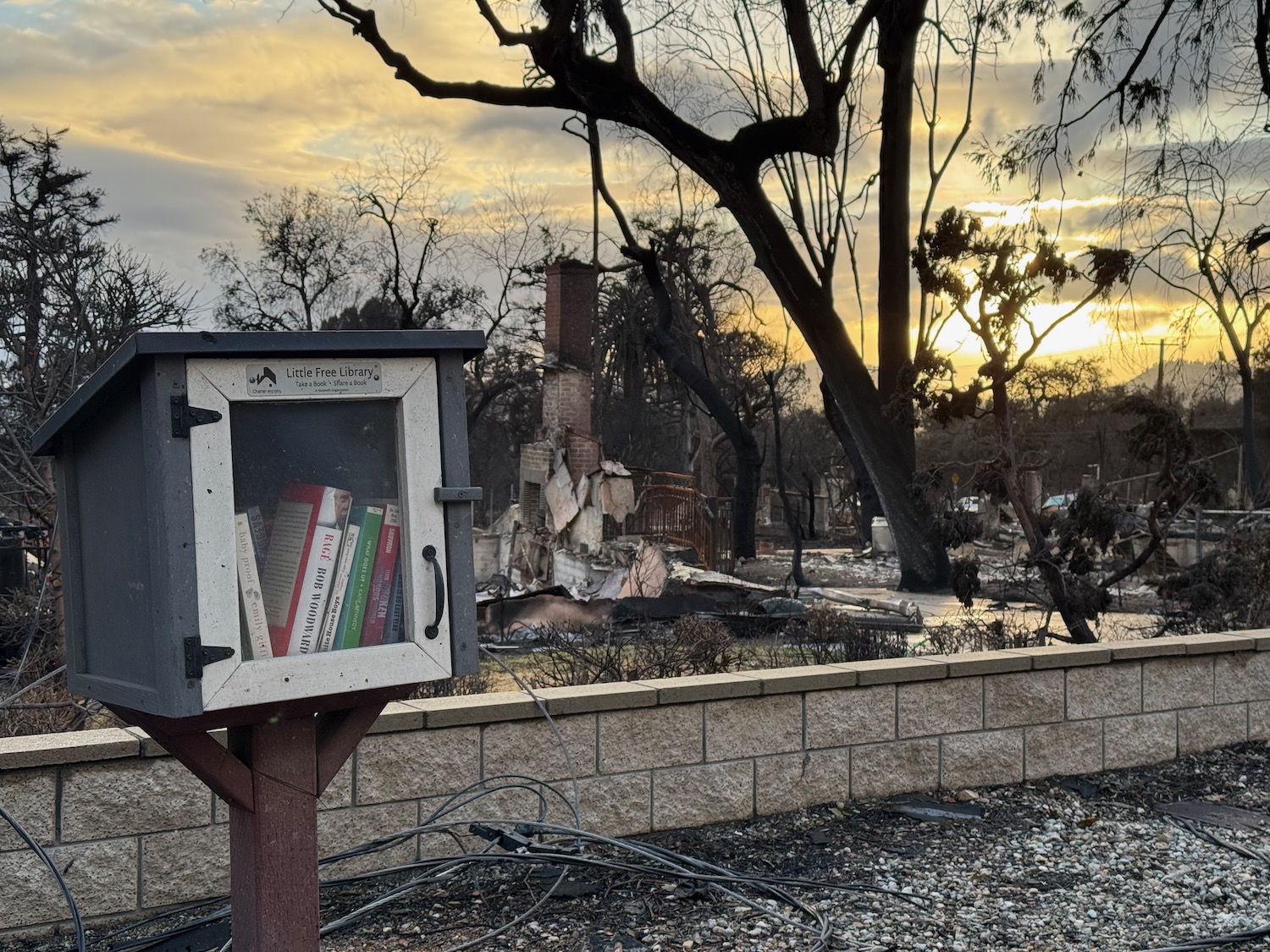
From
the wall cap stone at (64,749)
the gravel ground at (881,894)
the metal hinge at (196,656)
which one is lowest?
the gravel ground at (881,894)

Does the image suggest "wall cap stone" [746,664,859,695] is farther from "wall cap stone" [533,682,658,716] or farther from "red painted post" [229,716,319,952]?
"red painted post" [229,716,319,952]

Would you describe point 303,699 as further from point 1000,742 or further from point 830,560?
point 830,560

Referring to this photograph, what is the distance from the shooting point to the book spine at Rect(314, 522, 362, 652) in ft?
8.78

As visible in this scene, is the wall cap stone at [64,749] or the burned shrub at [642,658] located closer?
the wall cap stone at [64,749]

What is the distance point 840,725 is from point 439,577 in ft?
11.3

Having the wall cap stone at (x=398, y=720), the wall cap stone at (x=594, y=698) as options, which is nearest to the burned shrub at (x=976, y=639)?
the wall cap stone at (x=594, y=698)

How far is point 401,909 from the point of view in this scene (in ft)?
14.5

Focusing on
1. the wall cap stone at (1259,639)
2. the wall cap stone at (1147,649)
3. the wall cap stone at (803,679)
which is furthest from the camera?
the wall cap stone at (1259,639)

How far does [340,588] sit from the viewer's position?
106 inches

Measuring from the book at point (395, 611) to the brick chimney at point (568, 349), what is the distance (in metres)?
21.5

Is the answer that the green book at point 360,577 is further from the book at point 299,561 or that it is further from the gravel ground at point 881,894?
the gravel ground at point 881,894

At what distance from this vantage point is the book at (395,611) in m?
2.78

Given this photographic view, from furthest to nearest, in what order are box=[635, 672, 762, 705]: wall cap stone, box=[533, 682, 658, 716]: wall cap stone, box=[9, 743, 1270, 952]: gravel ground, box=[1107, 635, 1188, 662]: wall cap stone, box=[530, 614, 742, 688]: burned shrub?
box=[530, 614, 742, 688]: burned shrub
box=[1107, 635, 1188, 662]: wall cap stone
box=[635, 672, 762, 705]: wall cap stone
box=[533, 682, 658, 716]: wall cap stone
box=[9, 743, 1270, 952]: gravel ground


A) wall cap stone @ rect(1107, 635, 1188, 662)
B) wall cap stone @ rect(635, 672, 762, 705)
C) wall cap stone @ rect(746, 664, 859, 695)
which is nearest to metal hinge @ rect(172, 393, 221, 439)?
wall cap stone @ rect(635, 672, 762, 705)
